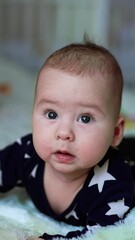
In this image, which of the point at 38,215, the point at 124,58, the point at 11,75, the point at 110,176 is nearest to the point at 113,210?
the point at 110,176

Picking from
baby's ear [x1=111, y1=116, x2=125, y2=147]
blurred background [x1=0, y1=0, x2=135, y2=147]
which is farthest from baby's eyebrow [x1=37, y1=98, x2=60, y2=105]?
blurred background [x1=0, y1=0, x2=135, y2=147]

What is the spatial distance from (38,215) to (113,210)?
19 centimetres

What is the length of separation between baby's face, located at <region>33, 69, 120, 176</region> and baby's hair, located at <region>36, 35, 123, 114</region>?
1 centimetres

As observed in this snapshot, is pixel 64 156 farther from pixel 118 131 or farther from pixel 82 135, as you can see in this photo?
pixel 118 131

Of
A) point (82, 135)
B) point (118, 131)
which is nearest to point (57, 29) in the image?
point (118, 131)

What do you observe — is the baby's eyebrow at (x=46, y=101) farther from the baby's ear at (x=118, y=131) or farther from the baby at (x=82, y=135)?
the baby's ear at (x=118, y=131)

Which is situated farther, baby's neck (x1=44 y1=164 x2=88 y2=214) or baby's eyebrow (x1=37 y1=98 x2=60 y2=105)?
baby's neck (x1=44 y1=164 x2=88 y2=214)

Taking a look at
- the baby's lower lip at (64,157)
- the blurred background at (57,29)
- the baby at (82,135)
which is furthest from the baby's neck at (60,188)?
the blurred background at (57,29)

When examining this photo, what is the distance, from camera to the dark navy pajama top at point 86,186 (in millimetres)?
816

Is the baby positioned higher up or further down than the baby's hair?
further down

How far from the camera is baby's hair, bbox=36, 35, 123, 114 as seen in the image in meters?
0.79

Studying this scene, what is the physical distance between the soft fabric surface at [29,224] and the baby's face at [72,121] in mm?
120

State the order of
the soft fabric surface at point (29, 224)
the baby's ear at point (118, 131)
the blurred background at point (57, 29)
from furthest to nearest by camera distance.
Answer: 1. the blurred background at point (57, 29)
2. the baby's ear at point (118, 131)
3. the soft fabric surface at point (29, 224)

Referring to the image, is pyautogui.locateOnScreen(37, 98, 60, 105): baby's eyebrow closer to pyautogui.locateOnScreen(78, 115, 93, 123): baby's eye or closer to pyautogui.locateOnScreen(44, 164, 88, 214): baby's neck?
pyautogui.locateOnScreen(78, 115, 93, 123): baby's eye
